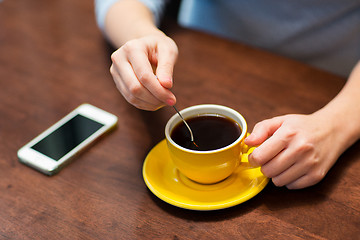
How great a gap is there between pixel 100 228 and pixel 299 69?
64 cm

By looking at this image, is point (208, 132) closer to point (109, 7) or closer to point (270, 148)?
point (270, 148)

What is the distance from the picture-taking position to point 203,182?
72 cm

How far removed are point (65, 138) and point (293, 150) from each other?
460 mm

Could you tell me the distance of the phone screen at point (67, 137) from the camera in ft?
2.70

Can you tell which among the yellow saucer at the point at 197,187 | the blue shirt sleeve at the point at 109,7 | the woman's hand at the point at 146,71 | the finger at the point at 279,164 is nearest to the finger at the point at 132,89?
the woman's hand at the point at 146,71

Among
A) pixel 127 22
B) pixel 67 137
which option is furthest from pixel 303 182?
pixel 127 22


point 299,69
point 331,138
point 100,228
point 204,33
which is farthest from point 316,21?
point 100,228

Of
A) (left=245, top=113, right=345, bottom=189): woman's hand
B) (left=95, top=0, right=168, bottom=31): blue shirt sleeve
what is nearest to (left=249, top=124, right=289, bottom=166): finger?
(left=245, top=113, right=345, bottom=189): woman's hand

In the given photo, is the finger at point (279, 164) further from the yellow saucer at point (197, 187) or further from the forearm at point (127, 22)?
the forearm at point (127, 22)

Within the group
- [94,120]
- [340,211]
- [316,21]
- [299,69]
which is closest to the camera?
[340,211]

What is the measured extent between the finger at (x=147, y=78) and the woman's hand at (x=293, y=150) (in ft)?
0.52

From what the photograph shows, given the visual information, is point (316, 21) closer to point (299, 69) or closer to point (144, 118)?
point (299, 69)

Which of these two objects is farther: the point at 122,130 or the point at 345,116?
the point at 122,130

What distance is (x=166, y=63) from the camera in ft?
Answer: 2.49
